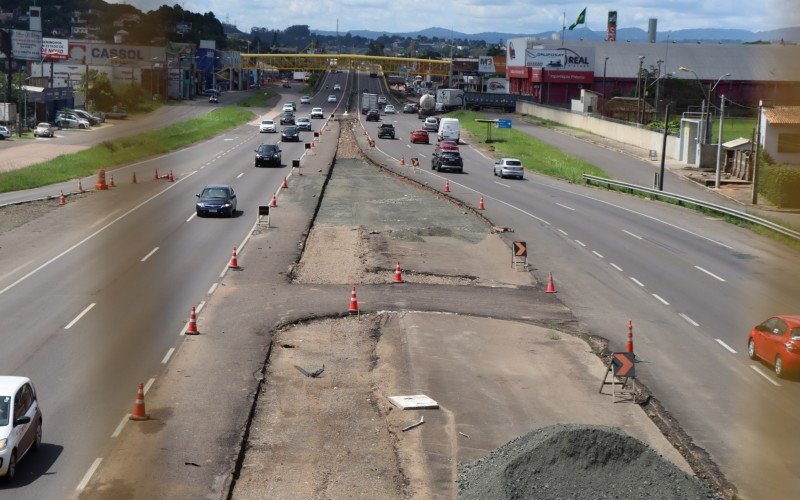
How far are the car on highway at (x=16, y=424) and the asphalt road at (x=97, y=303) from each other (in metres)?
0.28

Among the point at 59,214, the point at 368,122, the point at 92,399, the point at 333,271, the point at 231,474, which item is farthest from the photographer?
the point at 368,122

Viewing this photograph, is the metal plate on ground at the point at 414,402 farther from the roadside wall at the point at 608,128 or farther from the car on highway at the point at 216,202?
the roadside wall at the point at 608,128

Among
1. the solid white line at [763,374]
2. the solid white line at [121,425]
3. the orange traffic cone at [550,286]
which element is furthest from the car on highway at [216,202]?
the solid white line at [121,425]

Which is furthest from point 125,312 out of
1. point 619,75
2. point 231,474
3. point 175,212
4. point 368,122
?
point 619,75

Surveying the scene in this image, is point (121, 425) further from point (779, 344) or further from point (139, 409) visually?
point (779, 344)

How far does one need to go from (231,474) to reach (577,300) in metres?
20.8

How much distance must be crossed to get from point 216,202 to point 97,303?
790 inches

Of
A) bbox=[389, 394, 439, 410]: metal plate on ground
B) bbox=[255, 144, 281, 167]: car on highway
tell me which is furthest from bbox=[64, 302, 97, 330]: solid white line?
bbox=[255, 144, 281, 167]: car on highway

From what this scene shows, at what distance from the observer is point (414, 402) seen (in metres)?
21.9

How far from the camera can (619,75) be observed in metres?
158

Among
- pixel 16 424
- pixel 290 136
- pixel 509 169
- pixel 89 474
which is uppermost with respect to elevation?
pixel 290 136

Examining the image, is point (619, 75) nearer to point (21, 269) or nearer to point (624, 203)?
point (624, 203)

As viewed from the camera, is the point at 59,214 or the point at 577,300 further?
the point at 59,214

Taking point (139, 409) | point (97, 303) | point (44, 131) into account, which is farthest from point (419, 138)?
point (139, 409)
